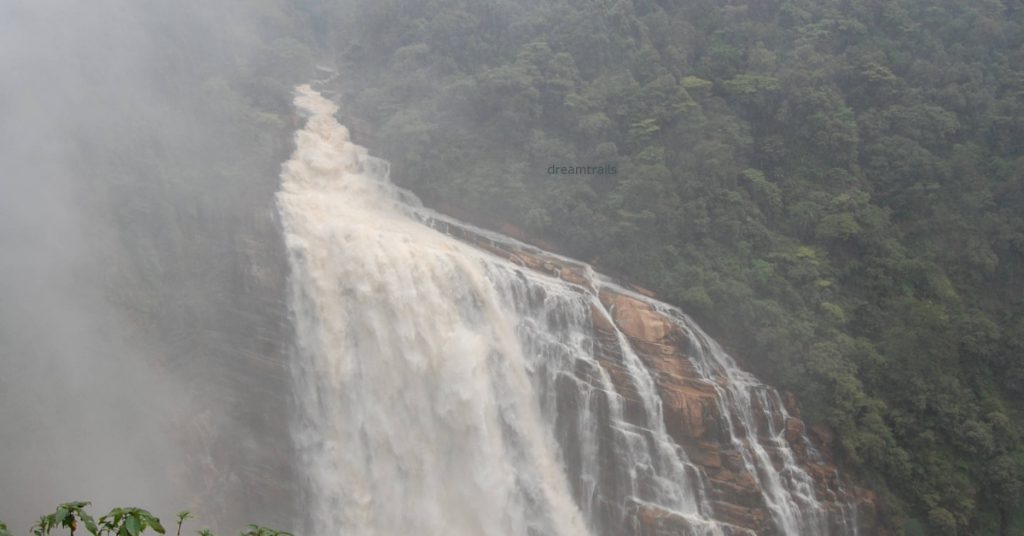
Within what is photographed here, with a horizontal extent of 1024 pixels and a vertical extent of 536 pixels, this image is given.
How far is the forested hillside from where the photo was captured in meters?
23.3

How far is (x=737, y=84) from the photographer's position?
1219 inches

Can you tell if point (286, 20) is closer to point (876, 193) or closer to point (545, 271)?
point (545, 271)

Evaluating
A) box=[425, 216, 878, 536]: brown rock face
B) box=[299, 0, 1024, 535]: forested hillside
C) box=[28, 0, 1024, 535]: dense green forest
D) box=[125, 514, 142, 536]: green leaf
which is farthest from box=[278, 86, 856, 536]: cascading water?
box=[125, 514, 142, 536]: green leaf

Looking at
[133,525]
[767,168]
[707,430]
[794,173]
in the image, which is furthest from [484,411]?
[133,525]

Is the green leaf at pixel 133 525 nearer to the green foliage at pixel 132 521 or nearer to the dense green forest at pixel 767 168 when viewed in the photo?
the green foliage at pixel 132 521

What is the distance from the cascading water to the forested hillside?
2886mm

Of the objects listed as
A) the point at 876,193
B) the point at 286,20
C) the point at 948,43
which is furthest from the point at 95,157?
the point at 948,43

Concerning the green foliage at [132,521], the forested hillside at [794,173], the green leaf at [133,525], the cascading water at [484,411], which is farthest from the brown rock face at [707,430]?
the green leaf at [133,525]

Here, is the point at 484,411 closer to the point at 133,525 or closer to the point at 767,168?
the point at 767,168

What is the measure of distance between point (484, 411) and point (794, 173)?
612 inches

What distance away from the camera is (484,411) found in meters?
21.7

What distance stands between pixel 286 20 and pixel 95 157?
57.8 ft

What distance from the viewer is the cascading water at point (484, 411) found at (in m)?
21.2

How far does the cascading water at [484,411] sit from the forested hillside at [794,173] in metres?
2.89
